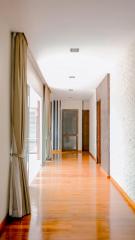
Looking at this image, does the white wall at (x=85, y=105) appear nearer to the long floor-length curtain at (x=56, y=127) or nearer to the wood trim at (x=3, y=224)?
the long floor-length curtain at (x=56, y=127)

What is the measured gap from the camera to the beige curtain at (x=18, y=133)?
376 centimetres

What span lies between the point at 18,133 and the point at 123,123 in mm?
2218

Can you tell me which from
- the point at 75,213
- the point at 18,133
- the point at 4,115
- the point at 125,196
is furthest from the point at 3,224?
the point at 125,196

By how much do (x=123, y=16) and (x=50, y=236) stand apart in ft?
9.61

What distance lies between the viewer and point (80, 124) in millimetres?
14047

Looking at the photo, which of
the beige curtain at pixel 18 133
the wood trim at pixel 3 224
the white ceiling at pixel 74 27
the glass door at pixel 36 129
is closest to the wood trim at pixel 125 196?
the beige curtain at pixel 18 133

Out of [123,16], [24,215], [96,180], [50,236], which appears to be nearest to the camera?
[50,236]

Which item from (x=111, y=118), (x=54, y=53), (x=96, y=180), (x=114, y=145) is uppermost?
(x=54, y=53)

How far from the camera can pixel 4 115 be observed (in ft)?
11.6

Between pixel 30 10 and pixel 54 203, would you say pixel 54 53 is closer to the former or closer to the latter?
pixel 30 10

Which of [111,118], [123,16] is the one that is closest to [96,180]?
[111,118]

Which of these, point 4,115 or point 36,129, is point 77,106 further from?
point 4,115

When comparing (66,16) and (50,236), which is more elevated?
(66,16)

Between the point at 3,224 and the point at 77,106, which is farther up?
the point at 77,106
